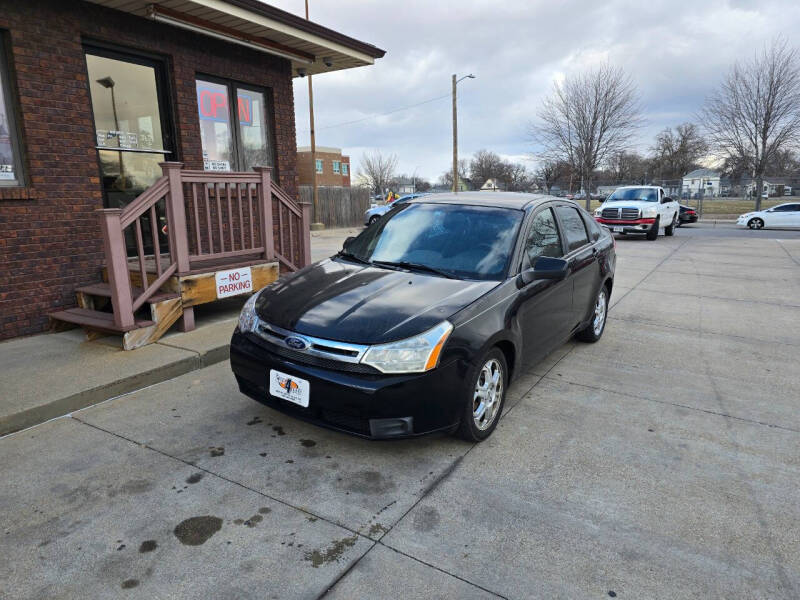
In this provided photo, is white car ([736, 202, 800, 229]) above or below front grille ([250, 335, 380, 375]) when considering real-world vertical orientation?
below

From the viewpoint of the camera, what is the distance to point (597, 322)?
573 centimetres

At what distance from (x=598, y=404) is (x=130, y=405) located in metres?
3.61

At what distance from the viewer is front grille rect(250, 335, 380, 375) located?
2.96 metres

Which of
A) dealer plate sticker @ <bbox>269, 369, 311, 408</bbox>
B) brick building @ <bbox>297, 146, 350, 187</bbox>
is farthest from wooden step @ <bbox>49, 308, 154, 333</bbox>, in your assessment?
brick building @ <bbox>297, 146, 350, 187</bbox>

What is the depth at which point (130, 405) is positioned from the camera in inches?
160

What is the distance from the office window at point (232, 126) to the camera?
7.43 m

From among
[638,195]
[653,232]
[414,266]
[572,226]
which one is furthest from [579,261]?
[638,195]

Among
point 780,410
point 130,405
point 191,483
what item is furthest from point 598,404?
point 130,405

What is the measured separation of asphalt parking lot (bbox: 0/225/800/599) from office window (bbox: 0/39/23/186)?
2855mm

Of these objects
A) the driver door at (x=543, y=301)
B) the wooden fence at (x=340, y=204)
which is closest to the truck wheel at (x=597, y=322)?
the driver door at (x=543, y=301)

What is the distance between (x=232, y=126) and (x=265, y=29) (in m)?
1.51

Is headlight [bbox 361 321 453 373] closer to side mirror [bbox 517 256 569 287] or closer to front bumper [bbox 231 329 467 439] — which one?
front bumper [bbox 231 329 467 439]

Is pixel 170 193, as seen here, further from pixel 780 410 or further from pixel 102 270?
pixel 780 410

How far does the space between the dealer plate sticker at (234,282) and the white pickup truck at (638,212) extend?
1542cm
